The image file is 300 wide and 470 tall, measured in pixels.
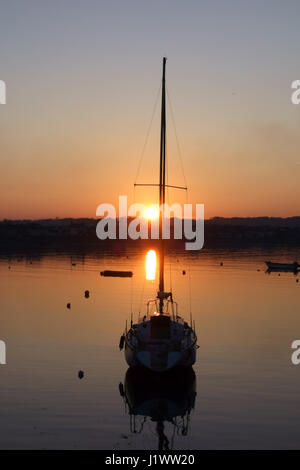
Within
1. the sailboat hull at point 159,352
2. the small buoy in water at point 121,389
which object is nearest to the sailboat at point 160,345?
the sailboat hull at point 159,352

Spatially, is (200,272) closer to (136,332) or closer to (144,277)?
(144,277)

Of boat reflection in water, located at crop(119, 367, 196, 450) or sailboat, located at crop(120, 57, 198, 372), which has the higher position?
sailboat, located at crop(120, 57, 198, 372)

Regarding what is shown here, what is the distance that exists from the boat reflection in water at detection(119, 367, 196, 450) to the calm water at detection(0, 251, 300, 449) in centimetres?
18

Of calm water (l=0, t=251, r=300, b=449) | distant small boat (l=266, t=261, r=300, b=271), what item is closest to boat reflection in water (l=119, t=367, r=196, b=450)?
calm water (l=0, t=251, r=300, b=449)

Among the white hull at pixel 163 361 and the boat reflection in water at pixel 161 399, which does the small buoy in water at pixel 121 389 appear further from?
the white hull at pixel 163 361

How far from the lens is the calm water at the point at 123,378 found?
28.0m

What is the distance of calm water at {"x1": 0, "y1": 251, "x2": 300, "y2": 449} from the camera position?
2795 centimetres

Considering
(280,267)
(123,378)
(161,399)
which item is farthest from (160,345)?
(280,267)

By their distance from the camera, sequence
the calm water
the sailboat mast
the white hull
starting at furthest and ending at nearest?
the sailboat mast, the white hull, the calm water

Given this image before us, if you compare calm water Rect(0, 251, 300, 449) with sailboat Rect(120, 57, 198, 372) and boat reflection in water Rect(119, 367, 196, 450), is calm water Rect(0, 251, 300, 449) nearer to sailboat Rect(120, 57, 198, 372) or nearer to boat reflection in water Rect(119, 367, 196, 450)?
boat reflection in water Rect(119, 367, 196, 450)

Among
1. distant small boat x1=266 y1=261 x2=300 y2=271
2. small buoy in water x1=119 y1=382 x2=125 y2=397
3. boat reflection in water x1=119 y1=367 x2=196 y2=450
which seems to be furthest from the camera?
distant small boat x1=266 y1=261 x2=300 y2=271

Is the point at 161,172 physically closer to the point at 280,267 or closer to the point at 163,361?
the point at 163,361

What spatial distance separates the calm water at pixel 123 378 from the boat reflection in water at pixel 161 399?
0.18 meters

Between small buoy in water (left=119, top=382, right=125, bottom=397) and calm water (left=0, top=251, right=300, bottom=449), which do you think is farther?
small buoy in water (left=119, top=382, right=125, bottom=397)
